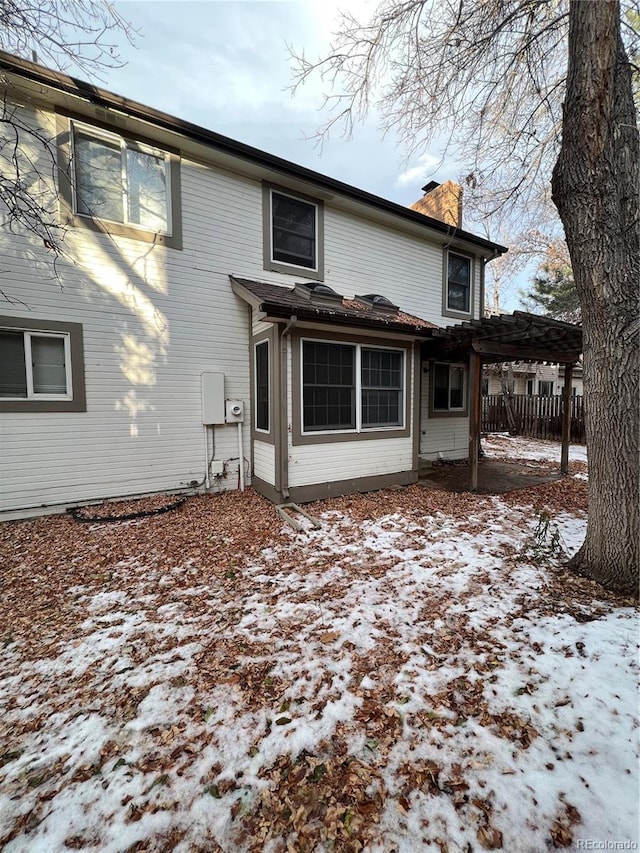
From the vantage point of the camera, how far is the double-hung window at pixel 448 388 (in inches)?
381

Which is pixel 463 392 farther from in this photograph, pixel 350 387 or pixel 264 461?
pixel 264 461

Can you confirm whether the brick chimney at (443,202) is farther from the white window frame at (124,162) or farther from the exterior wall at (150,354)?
the white window frame at (124,162)

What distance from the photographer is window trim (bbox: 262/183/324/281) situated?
6.94 m

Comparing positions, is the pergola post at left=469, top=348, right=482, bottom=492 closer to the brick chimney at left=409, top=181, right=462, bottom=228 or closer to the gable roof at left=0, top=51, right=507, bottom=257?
the gable roof at left=0, top=51, right=507, bottom=257

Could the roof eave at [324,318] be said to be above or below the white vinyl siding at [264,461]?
above

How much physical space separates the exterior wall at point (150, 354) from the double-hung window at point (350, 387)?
1.59 feet

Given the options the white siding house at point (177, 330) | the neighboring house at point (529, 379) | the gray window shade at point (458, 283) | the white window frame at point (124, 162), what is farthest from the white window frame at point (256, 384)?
the neighboring house at point (529, 379)

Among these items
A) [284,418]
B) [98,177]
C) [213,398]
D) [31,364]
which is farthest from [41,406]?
[98,177]

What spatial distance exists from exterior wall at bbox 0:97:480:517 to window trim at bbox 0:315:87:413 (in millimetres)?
82

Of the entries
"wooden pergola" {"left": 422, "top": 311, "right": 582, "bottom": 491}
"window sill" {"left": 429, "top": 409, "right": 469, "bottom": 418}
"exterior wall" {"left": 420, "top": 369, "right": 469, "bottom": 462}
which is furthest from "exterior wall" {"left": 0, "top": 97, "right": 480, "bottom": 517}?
"window sill" {"left": 429, "top": 409, "right": 469, "bottom": 418}

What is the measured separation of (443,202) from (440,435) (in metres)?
6.38

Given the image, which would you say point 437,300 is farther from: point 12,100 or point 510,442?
point 12,100

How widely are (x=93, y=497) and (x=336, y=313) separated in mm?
4795

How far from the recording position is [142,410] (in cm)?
601
